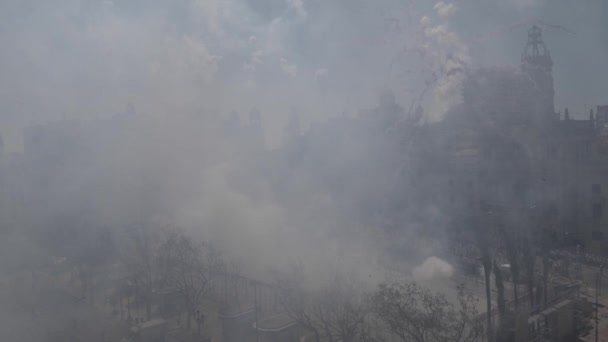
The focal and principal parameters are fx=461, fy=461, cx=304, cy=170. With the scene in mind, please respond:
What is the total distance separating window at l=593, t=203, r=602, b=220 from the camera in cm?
1845

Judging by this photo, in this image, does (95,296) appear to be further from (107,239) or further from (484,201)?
(484,201)

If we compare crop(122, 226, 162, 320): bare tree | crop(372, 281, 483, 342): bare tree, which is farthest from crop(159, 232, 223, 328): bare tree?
crop(372, 281, 483, 342): bare tree

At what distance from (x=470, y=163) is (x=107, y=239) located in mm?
15277

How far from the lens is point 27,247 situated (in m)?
15.2

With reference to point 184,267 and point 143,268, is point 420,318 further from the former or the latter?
point 143,268

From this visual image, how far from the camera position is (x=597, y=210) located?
61.0 ft

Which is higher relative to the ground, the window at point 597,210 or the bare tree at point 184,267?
the window at point 597,210

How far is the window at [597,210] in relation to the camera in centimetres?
1845

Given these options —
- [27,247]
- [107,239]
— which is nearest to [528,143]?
[107,239]

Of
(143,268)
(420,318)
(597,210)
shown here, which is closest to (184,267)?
(143,268)

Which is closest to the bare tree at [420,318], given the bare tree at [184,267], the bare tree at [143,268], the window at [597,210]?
the bare tree at [184,267]

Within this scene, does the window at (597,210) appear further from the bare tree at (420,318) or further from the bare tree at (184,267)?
the bare tree at (184,267)

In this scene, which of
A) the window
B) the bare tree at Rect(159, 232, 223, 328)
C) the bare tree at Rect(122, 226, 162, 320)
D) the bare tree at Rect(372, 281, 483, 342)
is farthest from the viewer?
the window

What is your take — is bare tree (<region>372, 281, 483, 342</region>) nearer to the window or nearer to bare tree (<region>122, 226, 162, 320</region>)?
A: bare tree (<region>122, 226, 162, 320</region>)
